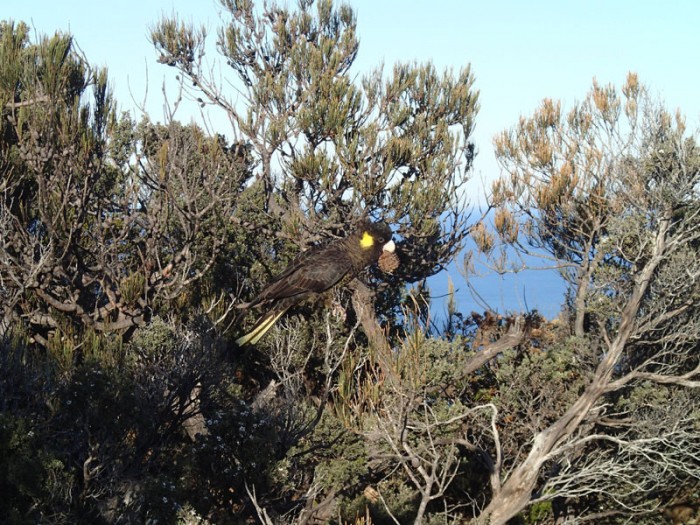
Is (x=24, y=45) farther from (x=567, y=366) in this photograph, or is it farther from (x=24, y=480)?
(x=567, y=366)

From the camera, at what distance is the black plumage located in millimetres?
8172

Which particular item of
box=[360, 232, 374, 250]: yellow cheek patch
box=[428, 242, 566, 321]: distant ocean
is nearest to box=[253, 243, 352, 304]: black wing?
box=[360, 232, 374, 250]: yellow cheek patch

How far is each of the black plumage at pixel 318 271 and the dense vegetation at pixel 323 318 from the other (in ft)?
1.25

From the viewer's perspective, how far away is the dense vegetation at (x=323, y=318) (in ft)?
21.8

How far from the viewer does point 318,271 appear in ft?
26.9

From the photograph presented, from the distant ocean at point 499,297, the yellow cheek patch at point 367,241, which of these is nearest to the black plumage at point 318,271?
the yellow cheek patch at point 367,241

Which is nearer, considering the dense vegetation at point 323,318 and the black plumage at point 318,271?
the dense vegetation at point 323,318

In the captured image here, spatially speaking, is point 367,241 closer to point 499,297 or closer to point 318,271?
point 318,271

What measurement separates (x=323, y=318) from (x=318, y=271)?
69.9 inches

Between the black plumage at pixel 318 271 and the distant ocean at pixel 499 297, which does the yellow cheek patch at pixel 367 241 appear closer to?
the black plumage at pixel 318 271

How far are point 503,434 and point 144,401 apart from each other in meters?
4.86

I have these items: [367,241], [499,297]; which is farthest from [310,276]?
[499,297]

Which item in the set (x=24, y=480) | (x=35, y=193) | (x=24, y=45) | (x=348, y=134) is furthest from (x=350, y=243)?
(x=24, y=45)

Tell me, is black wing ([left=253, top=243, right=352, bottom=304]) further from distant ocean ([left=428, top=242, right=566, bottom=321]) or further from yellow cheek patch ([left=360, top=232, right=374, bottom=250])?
distant ocean ([left=428, top=242, right=566, bottom=321])
